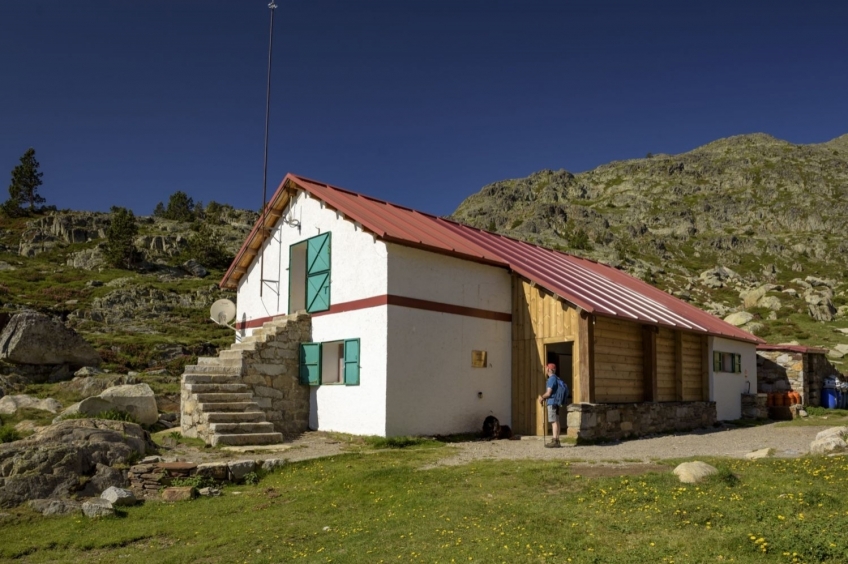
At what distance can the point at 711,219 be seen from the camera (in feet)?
375

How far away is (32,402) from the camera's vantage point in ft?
55.8

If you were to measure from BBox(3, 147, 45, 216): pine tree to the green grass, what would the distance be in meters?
84.7

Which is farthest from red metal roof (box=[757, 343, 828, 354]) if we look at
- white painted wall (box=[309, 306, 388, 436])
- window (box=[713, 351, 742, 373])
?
white painted wall (box=[309, 306, 388, 436])

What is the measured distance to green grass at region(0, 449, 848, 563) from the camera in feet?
19.9

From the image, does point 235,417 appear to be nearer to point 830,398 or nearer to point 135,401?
point 135,401

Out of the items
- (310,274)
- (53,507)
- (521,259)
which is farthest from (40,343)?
(521,259)

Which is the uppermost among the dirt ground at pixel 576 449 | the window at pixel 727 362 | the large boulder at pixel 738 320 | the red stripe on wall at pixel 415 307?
the large boulder at pixel 738 320

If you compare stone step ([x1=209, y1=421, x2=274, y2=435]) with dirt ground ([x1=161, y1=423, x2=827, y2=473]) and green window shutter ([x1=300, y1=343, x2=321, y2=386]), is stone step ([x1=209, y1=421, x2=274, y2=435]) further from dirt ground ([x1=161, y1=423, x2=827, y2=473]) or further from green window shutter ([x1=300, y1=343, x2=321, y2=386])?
green window shutter ([x1=300, y1=343, x2=321, y2=386])

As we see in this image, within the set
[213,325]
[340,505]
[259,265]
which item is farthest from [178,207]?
[340,505]

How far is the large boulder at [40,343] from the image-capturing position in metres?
24.4

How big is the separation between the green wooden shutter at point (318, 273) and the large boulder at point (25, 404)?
7.15 metres

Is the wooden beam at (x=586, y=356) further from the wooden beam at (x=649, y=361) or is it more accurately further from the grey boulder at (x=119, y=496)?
the grey boulder at (x=119, y=496)

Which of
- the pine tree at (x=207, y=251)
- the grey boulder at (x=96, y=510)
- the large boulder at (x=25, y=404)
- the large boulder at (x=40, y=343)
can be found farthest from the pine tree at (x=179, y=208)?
the grey boulder at (x=96, y=510)

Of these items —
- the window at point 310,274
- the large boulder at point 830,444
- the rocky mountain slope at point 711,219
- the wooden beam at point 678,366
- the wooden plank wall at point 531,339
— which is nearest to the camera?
the large boulder at point 830,444
